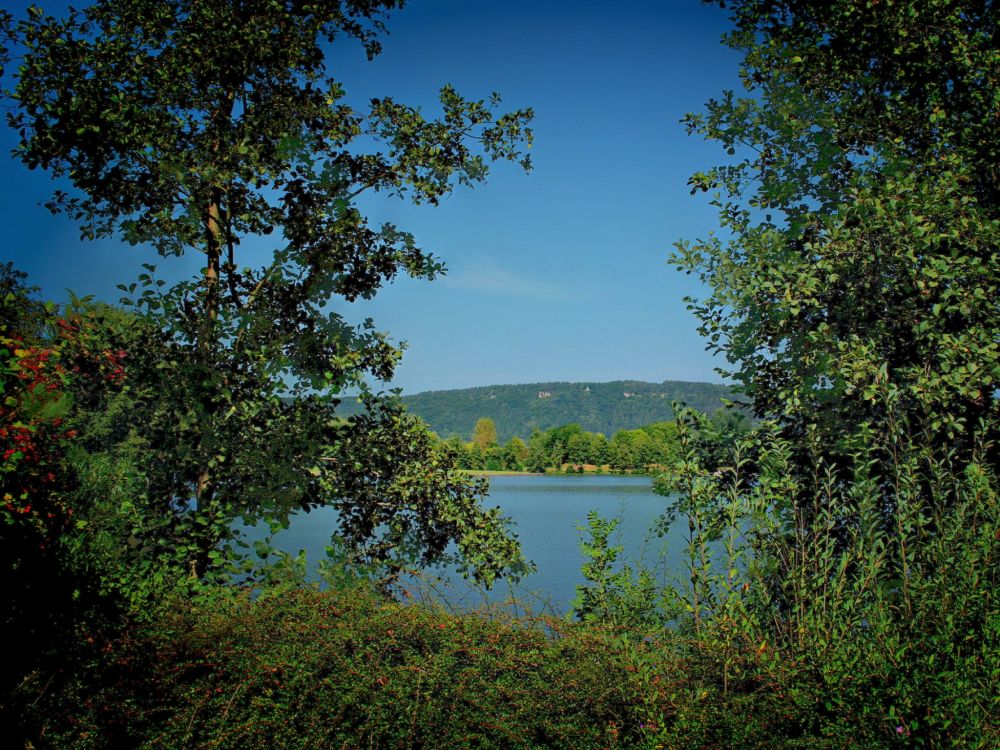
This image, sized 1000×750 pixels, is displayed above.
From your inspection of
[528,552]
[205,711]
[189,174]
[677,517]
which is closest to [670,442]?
[677,517]

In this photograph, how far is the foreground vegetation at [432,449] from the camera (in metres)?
3.69

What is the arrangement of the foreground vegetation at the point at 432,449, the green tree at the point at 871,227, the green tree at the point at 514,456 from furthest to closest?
the green tree at the point at 514,456 < the green tree at the point at 871,227 < the foreground vegetation at the point at 432,449

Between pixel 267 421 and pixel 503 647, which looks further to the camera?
pixel 267 421

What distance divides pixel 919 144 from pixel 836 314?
2096mm

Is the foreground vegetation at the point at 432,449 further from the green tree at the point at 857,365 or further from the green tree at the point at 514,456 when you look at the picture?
the green tree at the point at 514,456

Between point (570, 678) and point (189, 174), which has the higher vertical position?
point (189, 174)

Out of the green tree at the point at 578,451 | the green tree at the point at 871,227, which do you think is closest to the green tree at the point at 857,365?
the green tree at the point at 871,227

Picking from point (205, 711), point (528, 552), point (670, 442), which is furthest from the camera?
point (528, 552)

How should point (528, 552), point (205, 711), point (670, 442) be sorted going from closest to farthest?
1. point (205, 711)
2. point (670, 442)
3. point (528, 552)

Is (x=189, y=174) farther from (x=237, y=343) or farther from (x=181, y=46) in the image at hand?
(x=237, y=343)

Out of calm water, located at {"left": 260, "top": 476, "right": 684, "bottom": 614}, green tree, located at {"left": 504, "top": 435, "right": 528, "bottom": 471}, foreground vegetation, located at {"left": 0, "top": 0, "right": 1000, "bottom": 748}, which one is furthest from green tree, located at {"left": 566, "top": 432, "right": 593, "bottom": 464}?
foreground vegetation, located at {"left": 0, "top": 0, "right": 1000, "bottom": 748}

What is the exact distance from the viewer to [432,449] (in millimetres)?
6969

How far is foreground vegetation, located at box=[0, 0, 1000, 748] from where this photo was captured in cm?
369

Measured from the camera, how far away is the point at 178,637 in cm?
423
